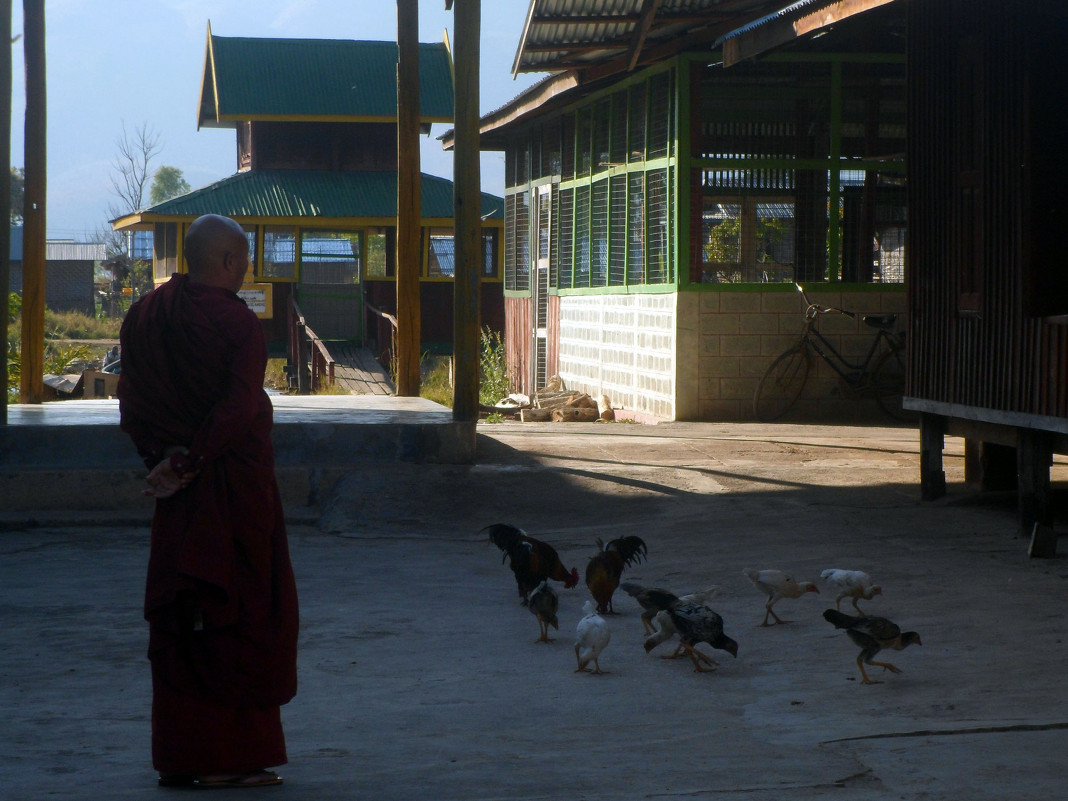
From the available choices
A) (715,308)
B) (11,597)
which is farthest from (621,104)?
(11,597)

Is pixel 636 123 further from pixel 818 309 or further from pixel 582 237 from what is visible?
pixel 818 309

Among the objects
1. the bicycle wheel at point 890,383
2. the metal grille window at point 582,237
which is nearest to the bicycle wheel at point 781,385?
the bicycle wheel at point 890,383

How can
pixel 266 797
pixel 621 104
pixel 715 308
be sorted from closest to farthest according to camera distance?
pixel 266 797
pixel 715 308
pixel 621 104

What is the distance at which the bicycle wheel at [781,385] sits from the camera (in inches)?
547

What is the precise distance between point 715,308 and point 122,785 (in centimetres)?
1079

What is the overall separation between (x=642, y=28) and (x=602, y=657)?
8537 millimetres

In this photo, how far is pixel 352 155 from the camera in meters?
29.1

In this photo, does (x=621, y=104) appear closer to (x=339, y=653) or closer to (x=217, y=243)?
(x=339, y=653)

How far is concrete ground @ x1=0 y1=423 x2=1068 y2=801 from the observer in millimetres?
3918

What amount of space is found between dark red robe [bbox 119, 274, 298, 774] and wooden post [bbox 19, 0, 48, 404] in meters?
8.76

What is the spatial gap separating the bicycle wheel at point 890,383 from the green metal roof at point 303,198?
46.5 ft

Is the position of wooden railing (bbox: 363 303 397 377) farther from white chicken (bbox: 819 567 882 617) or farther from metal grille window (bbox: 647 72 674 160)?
white chicken (bbox: 819 567 882 617)

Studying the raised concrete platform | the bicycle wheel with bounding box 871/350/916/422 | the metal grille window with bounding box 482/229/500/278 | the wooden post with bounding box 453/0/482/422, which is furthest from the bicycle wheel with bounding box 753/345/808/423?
the metal grille window with bounding box 482/229/500/278

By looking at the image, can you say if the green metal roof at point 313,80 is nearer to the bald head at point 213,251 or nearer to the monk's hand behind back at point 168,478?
the bald head at point 213,251
